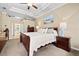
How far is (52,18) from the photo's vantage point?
6.02 feet

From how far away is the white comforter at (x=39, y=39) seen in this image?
1.73 metres

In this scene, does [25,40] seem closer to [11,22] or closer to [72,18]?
[11,22]

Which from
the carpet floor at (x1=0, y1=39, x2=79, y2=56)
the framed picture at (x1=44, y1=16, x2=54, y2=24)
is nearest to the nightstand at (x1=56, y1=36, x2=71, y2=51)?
the carpet floor at (x1=0, y1=39, x2=79, y2=56)

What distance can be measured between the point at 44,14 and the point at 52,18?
0.14 meters

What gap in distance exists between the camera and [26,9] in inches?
70.5

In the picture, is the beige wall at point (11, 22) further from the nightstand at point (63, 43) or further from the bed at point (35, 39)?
the nightstand at point (63, 43)

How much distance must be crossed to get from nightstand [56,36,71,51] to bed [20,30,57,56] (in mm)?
71

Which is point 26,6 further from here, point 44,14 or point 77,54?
point 77,54

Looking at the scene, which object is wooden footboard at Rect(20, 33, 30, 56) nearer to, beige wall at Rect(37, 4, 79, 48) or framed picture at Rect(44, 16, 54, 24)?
framed picture at Rect(44, 16, 54, 24)

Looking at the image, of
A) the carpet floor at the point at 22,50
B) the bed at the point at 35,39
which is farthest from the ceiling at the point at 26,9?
the carpet floor at the point at 22,50

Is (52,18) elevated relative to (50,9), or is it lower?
lower

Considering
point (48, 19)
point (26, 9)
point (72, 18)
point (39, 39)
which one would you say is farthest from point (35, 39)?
point (72, 18)

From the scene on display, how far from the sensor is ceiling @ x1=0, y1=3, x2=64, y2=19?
1.76m

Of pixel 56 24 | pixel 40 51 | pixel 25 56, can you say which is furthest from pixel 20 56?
pixel 56 24
